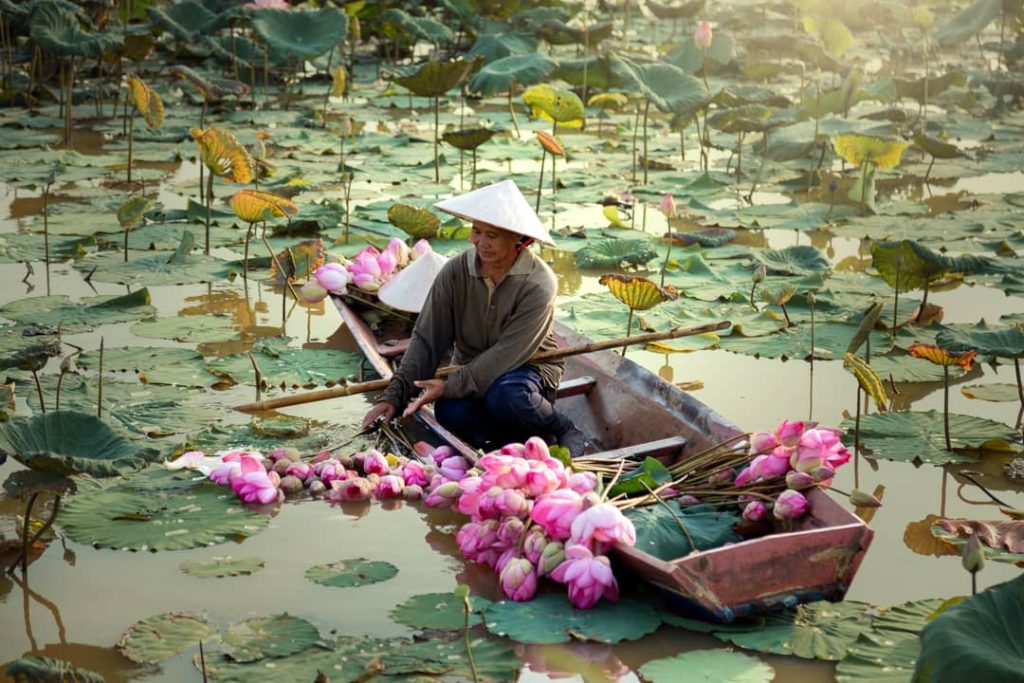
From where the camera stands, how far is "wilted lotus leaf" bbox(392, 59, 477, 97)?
7.92 meters

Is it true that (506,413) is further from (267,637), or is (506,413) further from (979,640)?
(979,640)

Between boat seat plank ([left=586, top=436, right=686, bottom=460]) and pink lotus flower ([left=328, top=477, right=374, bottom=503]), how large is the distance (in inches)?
26.9

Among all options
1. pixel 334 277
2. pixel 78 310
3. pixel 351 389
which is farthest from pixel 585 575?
pixel 78 310

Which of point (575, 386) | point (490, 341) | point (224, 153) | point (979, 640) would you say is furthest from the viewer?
point (224, 153)

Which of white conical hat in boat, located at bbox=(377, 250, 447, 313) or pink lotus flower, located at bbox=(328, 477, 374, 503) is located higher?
white conical hat in boat, located at bbox=(377, 250, 447, 313)

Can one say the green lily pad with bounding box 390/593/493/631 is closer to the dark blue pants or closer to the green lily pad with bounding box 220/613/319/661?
the green lily pad with bounding box 220/613/319/661

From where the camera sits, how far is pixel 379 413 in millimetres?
4277

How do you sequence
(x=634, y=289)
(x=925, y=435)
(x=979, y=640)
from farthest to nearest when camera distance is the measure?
(x=634, y=289), (x=925, y=435), (x=979, y=640)

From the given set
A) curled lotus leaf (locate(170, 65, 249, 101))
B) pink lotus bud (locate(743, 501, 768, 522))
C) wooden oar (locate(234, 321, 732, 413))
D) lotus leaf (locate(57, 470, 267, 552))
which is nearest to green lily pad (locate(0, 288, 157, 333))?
wooden oar (locate(234, 321, 732, 413))

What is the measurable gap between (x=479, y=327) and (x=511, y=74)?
4656 mm

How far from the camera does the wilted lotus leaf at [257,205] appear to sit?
5.62 metres

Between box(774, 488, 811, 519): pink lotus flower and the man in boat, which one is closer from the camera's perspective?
box(774, 488, 811, 519): pink lotus flower

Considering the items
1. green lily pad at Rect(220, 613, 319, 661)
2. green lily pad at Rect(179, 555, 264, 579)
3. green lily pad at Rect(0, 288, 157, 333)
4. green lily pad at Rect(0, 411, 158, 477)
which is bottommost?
green lily pad at Rect(0, 288, 157, 333)

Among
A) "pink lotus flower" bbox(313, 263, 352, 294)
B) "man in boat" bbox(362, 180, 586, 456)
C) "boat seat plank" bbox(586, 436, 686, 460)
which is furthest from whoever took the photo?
"pink lotus flower" bbox(313, 263, 352, 294)
